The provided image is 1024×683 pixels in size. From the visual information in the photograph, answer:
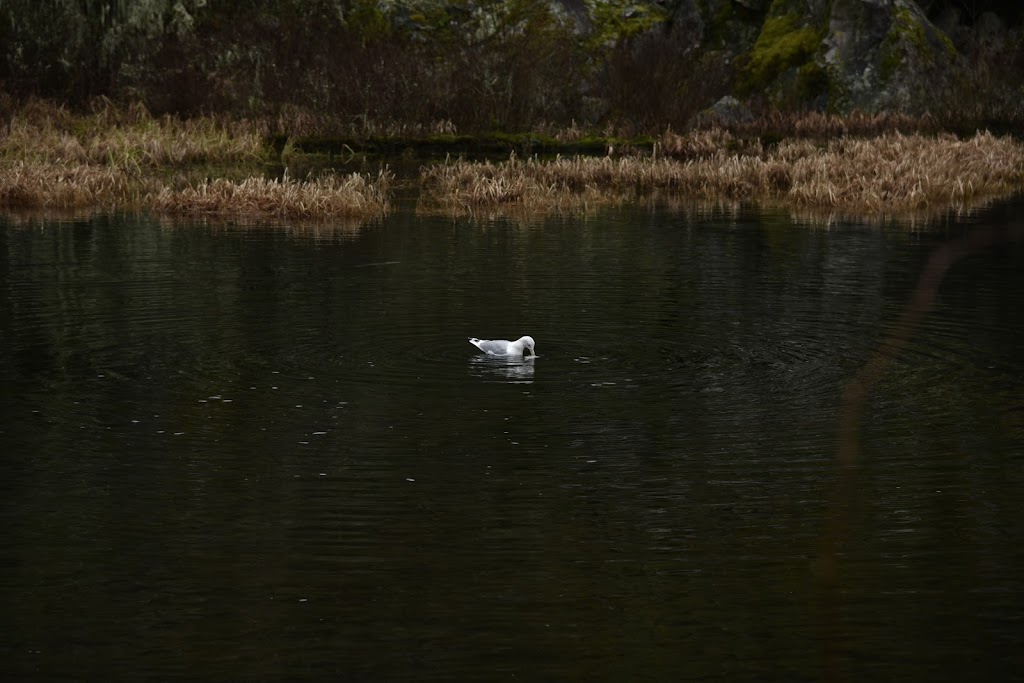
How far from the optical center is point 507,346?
10805 mm

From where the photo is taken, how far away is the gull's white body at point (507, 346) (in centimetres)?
1076

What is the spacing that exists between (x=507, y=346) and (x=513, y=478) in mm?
3318

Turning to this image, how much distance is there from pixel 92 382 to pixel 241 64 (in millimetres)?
27763

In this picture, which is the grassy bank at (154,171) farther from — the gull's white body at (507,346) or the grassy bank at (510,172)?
the gull's white body at (507,346)

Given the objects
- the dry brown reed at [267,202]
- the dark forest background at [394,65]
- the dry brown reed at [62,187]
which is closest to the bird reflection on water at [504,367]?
the dry brown reed at [267,202]

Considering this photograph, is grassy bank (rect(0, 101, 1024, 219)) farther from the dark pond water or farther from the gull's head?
the gull's head

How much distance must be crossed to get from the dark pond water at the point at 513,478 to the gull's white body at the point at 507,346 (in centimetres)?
14

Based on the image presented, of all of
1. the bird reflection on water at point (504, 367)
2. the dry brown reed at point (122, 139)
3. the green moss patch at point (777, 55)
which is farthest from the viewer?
the green moss patch at point (777, 55)

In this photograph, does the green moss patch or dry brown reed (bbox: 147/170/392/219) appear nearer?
dry brown reed (bbox: 147/170/392/219)

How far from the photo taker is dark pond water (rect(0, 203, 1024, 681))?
5191mm

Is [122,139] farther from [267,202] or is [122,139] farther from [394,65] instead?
[267,202]

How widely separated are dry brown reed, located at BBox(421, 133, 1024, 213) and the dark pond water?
27.4 feet

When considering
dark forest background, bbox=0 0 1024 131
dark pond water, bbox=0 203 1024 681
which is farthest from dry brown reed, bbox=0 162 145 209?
dark pond water, bbox=0 203 1024 681

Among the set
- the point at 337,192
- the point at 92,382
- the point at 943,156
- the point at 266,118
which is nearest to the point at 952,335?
the point at 92,382
